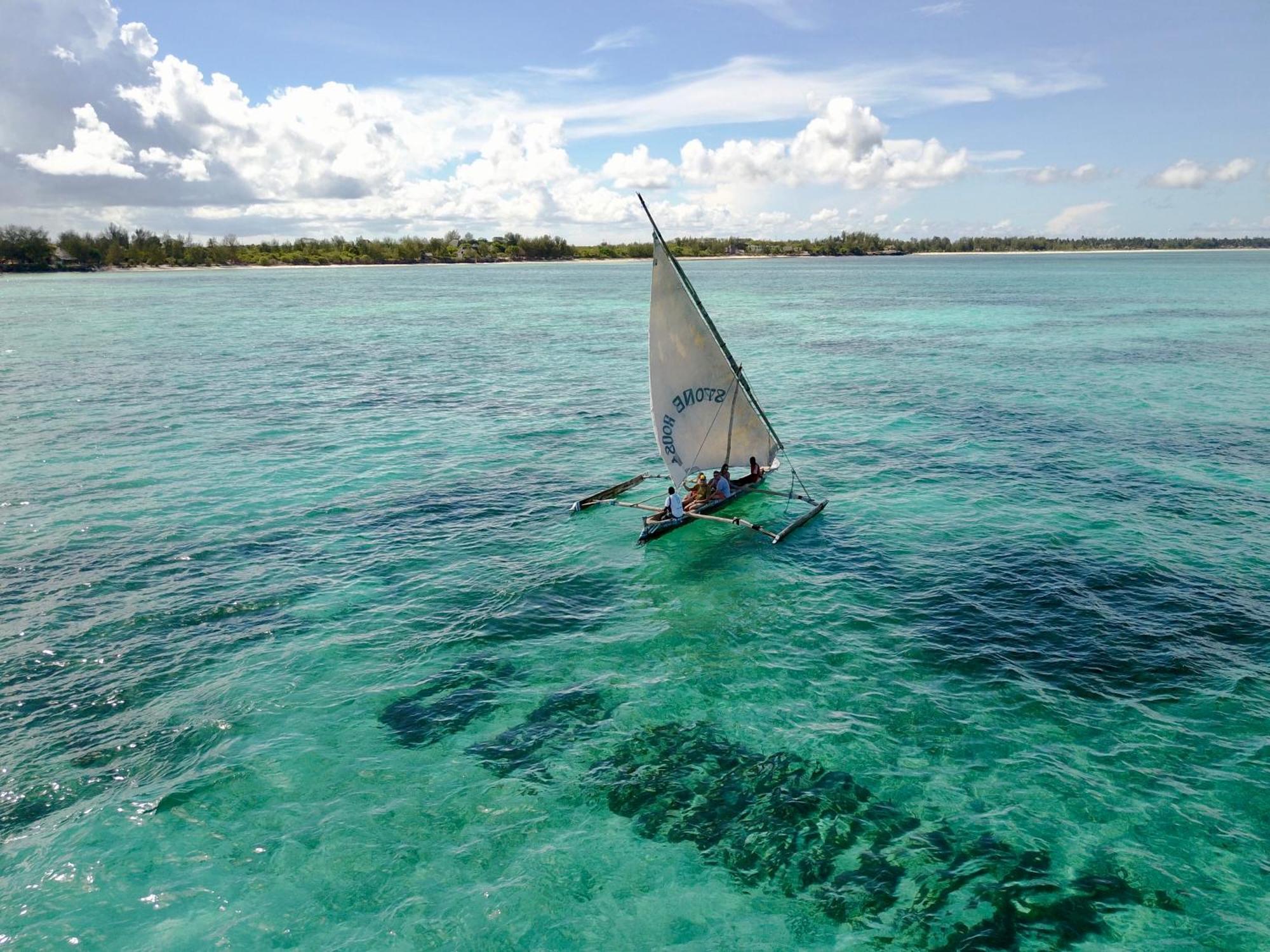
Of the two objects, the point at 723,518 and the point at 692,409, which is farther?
the point at 692,409

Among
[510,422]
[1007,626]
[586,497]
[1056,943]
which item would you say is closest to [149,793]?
[1056,943]

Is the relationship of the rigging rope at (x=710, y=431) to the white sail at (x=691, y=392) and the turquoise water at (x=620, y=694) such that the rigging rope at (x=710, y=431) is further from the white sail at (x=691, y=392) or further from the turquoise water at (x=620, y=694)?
the turquoise water at (x=620, y=694)

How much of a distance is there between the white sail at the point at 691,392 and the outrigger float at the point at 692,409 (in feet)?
0.10

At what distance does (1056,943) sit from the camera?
46.7 feet

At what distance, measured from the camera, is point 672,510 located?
32.3 m

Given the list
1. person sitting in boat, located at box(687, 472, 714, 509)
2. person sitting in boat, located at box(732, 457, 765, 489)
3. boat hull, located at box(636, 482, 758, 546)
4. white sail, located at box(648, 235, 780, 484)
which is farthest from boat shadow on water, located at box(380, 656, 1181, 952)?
person sitting in boat, located at box(732, 457, 765, 489)

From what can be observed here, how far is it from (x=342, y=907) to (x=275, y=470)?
30.7m

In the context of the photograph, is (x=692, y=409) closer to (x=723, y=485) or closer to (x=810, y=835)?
(x=723, y=485)

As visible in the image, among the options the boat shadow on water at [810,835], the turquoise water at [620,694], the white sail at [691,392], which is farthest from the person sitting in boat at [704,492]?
the boat shadow on water at [810,835]

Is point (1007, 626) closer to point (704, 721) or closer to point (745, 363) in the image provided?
point (704, 721)

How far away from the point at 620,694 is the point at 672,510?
1141 centimetres

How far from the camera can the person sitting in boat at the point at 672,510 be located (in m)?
32.4

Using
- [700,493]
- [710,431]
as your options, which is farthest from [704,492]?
[710,431]

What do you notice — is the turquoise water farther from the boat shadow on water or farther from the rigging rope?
the rigging rope
